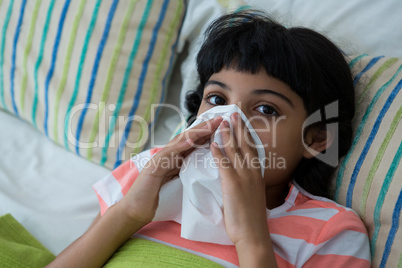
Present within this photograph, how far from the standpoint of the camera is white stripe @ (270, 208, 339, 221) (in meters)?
0.86

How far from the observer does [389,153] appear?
85 cm

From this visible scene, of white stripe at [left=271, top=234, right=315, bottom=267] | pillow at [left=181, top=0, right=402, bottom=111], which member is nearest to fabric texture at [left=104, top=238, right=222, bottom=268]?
white stripe at [left=271, top=234, right=315, bottom=267]

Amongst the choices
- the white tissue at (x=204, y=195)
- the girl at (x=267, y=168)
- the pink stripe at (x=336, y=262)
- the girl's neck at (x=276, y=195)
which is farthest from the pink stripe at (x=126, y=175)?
the pink stripe at (x=336, y=262)

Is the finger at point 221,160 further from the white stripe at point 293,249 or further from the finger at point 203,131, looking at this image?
the white stripe at point 293,249

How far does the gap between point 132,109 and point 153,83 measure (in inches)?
4.1

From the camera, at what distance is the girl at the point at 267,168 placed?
0.79 metres

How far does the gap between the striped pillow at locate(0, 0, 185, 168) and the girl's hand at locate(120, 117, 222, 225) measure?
0.40 meters

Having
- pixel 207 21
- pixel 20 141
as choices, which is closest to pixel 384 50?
pixel 207 21

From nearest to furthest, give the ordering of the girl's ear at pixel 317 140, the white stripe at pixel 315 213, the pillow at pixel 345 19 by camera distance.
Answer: the white stripe at pixel 315 213 < the girl's ear at pixel 317 140 < the pillow at pixel 345 19

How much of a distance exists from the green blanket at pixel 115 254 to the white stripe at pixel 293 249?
0.44ft

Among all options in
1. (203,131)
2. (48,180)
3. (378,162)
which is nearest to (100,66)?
(48,180)

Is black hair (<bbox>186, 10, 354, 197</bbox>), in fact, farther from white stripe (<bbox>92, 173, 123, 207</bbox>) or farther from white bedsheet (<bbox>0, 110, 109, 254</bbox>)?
white bedsheet (<bbox>0, 110, 109, 254</bbox>)

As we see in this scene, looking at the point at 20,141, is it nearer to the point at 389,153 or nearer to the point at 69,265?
the point at 69,265

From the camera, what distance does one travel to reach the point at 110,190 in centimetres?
104
